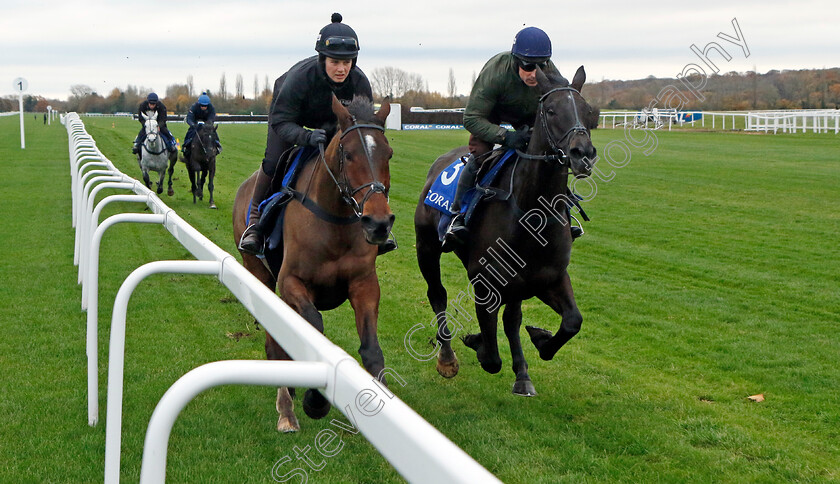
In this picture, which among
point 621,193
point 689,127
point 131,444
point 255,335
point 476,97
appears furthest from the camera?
point 689,127

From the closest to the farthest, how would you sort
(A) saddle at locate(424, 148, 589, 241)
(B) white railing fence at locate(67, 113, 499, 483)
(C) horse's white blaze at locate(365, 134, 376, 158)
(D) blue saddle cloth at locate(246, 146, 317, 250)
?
(B) white railing fence at locate(67, 113, 499, 483), (C) horse's white blaze at locate(365, 134, 376, 158), (D) blue saddle cloth at locate(246, 146, 317, 250), (A) saddle at locate(424, 148, 589, 241)

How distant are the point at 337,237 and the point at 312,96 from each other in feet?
3.40

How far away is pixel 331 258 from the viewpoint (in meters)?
4.43

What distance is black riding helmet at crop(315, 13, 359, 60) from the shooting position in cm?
458

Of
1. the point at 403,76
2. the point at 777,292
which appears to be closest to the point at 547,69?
the point at 777,292

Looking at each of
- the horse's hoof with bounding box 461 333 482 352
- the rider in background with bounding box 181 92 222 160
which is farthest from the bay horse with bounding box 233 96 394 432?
the rider in background with bounding box 181 92 222 160

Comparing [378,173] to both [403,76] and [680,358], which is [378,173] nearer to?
[680,358]

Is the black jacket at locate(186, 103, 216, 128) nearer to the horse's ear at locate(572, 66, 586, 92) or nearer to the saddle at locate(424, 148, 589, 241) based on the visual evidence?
the saddle at locate(424, 148, 589, 241)

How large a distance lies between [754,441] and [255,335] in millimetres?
3880

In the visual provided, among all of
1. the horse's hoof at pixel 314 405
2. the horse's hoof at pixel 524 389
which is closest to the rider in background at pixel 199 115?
the horse's hoof at pixel 524 389

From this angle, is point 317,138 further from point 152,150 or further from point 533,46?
point 152,150

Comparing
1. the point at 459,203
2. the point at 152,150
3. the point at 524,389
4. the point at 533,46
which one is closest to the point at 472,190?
the point at 459,203

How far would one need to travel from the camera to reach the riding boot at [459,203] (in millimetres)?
5527

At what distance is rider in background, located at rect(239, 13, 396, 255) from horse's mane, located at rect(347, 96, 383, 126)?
335 millimetres
